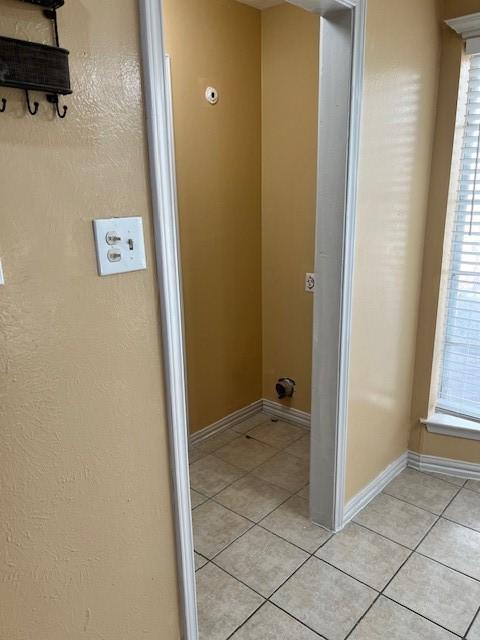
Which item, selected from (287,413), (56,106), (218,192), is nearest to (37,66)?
(56,106)

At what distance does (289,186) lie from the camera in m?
2.79

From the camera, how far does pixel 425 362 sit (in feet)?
8.00

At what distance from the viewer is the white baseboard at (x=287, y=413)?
9.97ft

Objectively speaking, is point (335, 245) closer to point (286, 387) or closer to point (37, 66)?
point (37, 66)

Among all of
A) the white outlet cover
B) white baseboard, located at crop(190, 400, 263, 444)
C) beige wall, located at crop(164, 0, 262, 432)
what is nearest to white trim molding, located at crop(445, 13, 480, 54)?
beige wall, located at crop(164, 0, 262, 432)

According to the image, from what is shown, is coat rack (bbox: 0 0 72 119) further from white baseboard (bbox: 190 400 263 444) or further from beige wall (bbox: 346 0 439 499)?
white baseboard (bbox: 190 400 263 444)

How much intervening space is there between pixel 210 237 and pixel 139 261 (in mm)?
1618

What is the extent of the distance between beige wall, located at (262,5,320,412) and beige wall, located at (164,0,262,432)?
71mm

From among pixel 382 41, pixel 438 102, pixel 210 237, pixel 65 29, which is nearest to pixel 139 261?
pixel 65 29

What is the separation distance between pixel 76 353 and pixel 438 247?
188 cm

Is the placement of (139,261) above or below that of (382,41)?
below

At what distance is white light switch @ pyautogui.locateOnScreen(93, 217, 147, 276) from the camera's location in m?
1.01

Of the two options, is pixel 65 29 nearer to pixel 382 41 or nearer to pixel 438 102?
pixel 382 41

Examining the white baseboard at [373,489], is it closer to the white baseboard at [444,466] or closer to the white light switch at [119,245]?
the white baseboard at [444,466]
